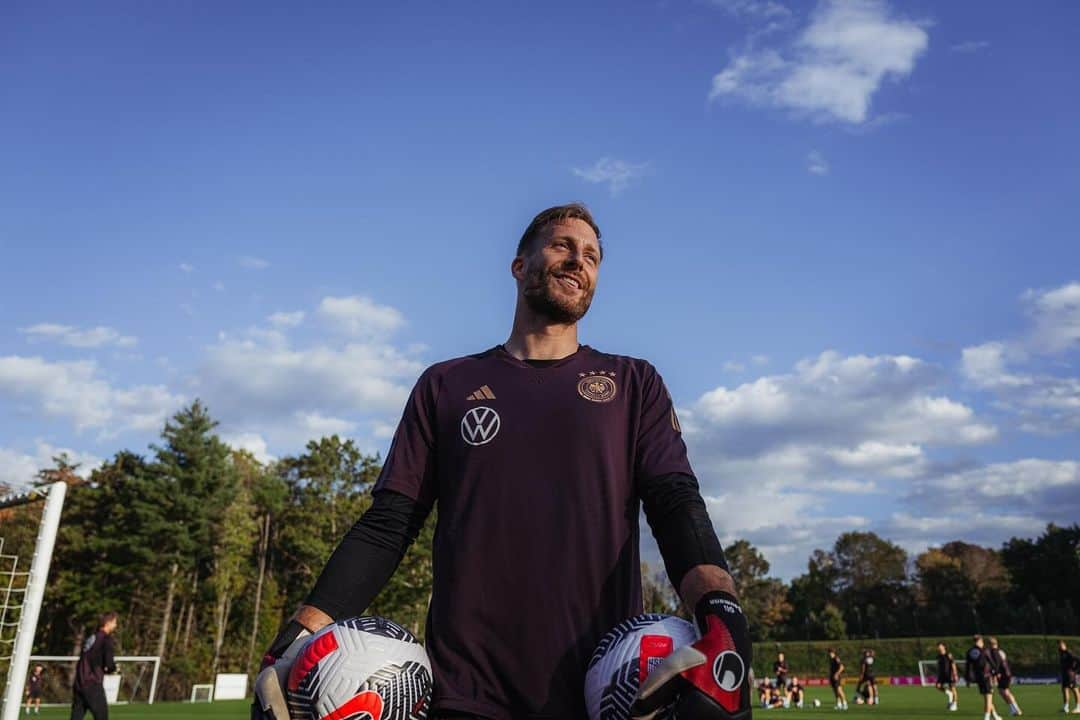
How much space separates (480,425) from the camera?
9.52 feet

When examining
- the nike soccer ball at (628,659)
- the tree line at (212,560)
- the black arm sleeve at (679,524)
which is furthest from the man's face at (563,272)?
the tree line at (212,560)

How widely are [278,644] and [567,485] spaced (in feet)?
3.24

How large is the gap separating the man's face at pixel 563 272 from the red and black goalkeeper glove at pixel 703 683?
134cm

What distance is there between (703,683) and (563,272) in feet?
5.06

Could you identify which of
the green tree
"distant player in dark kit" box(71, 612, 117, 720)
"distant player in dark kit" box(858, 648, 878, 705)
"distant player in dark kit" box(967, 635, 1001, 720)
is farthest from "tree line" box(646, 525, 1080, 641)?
"distant player in dark kit" box(71, 612, 117, 720)

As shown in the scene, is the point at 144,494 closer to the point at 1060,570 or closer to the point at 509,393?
the point at 509,393

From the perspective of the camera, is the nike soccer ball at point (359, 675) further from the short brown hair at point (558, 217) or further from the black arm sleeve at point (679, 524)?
the short brown hair at point (558, 217)

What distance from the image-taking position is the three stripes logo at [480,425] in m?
2.87

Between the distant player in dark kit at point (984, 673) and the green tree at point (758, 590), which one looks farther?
the green tree at point (758, 590)

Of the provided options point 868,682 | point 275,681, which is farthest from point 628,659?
point 868,682

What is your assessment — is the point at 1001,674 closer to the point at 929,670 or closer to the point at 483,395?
the point at 483,395

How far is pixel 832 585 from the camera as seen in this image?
10700cm

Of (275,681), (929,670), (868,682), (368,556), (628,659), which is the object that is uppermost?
(368,556)

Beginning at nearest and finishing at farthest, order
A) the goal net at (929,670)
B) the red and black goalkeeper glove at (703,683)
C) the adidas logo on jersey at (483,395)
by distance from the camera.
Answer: the red and black goalkeeper glove at (703,683) < the adidas logo on jersey at (483,395) < the goal net at (929,670)
